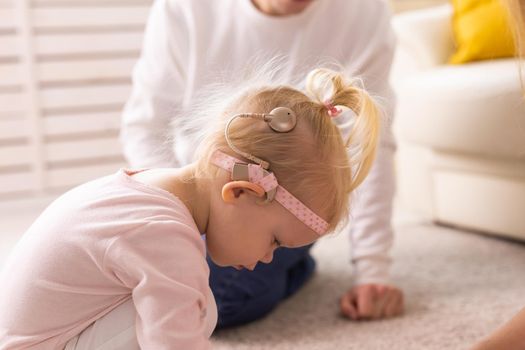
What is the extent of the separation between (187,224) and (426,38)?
1197 mm

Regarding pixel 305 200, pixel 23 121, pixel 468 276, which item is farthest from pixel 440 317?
pixel 23 121

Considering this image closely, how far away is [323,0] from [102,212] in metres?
0.67

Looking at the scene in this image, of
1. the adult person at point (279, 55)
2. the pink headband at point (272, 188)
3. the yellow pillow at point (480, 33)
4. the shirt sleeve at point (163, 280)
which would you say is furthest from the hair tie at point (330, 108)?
the yellow pillow at point (480, 33)

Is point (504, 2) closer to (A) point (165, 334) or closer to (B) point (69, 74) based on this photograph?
(A) point (165, 334)

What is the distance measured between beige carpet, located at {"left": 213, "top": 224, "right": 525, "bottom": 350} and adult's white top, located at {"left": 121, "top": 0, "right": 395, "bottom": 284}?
0.09m

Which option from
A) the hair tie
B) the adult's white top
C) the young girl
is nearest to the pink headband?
the young girl

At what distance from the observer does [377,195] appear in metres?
1.32

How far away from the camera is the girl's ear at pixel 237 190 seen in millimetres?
826

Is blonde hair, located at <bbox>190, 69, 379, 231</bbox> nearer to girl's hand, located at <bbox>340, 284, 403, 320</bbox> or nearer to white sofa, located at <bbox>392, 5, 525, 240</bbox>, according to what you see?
girl's hand, located at <bbox>340, 284, 403, 320</bbox>

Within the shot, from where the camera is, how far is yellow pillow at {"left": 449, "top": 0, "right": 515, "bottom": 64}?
174 centimetres

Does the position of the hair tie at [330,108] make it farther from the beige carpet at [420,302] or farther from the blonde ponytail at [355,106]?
the beige carpet at [420,302]

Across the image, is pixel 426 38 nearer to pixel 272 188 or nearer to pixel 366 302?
pixel 366 302

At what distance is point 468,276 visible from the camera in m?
1.46

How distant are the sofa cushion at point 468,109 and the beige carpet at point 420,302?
226mm
